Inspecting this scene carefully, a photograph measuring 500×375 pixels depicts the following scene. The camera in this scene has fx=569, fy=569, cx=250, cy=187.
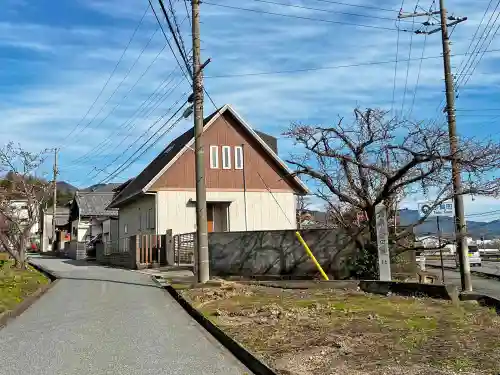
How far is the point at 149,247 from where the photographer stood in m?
27.1

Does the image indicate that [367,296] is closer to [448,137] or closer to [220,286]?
[220,286]

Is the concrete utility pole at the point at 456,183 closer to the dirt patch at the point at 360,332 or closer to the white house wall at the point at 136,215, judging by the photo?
the dirt patch at the point at 360,332

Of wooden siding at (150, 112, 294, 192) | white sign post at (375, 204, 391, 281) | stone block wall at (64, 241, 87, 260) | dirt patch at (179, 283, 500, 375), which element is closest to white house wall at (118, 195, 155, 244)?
wooden siding at (150, 112, 294, 192)

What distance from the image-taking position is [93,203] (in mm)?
58750

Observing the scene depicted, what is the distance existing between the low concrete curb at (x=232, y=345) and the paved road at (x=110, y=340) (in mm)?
113

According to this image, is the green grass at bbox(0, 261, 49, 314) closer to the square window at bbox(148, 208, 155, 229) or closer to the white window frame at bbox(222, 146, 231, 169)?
the square window at bbox(148, 208, 155, 229)

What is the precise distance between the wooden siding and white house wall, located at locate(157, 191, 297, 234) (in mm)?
399

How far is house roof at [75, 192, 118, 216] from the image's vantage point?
57.1 m

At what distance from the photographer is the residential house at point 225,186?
30.7 m

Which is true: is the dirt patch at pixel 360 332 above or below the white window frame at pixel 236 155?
below

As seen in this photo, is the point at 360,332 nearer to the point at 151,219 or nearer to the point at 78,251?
the point at 151,219

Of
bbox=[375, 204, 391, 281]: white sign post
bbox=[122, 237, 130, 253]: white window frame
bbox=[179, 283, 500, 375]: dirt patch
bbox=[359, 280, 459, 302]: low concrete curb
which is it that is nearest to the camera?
bbox=[179, 283, 500, 375]: dirt patch

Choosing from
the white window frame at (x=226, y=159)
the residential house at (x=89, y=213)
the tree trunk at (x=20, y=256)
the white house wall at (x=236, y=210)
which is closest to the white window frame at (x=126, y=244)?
the white house wall at (x=236, y=210)

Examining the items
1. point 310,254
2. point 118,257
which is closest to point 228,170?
point 118,257
